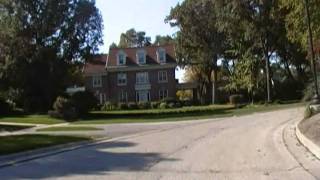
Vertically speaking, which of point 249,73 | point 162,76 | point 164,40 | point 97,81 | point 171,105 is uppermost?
point 164,40

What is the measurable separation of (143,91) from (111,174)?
7708 centimetres

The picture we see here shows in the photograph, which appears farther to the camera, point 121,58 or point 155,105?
point 121,58

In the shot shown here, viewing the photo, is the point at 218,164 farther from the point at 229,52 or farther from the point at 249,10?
the point at 229,52

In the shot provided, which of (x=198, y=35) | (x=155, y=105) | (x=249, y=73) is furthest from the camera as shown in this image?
(x=198, y=35)

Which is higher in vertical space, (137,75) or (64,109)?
(137,75)

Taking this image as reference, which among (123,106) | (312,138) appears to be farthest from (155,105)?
(312,138)

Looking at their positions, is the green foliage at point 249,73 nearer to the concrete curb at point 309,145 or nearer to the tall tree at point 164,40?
the tall tree at point 164,40

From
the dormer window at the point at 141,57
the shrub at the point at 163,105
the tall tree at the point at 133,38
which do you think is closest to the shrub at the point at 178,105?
the shrub at the point at 163,105

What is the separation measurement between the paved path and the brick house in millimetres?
66489

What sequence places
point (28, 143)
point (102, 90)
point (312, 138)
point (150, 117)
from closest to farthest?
point (312, 138) < point (28, 143) < point (150, 117) < point (102, 90)

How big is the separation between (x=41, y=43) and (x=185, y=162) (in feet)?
167

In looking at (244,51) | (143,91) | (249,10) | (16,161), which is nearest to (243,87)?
(244,51)

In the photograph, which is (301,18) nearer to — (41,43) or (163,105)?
(41,43)

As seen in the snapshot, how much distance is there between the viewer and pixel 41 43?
6631 cm
